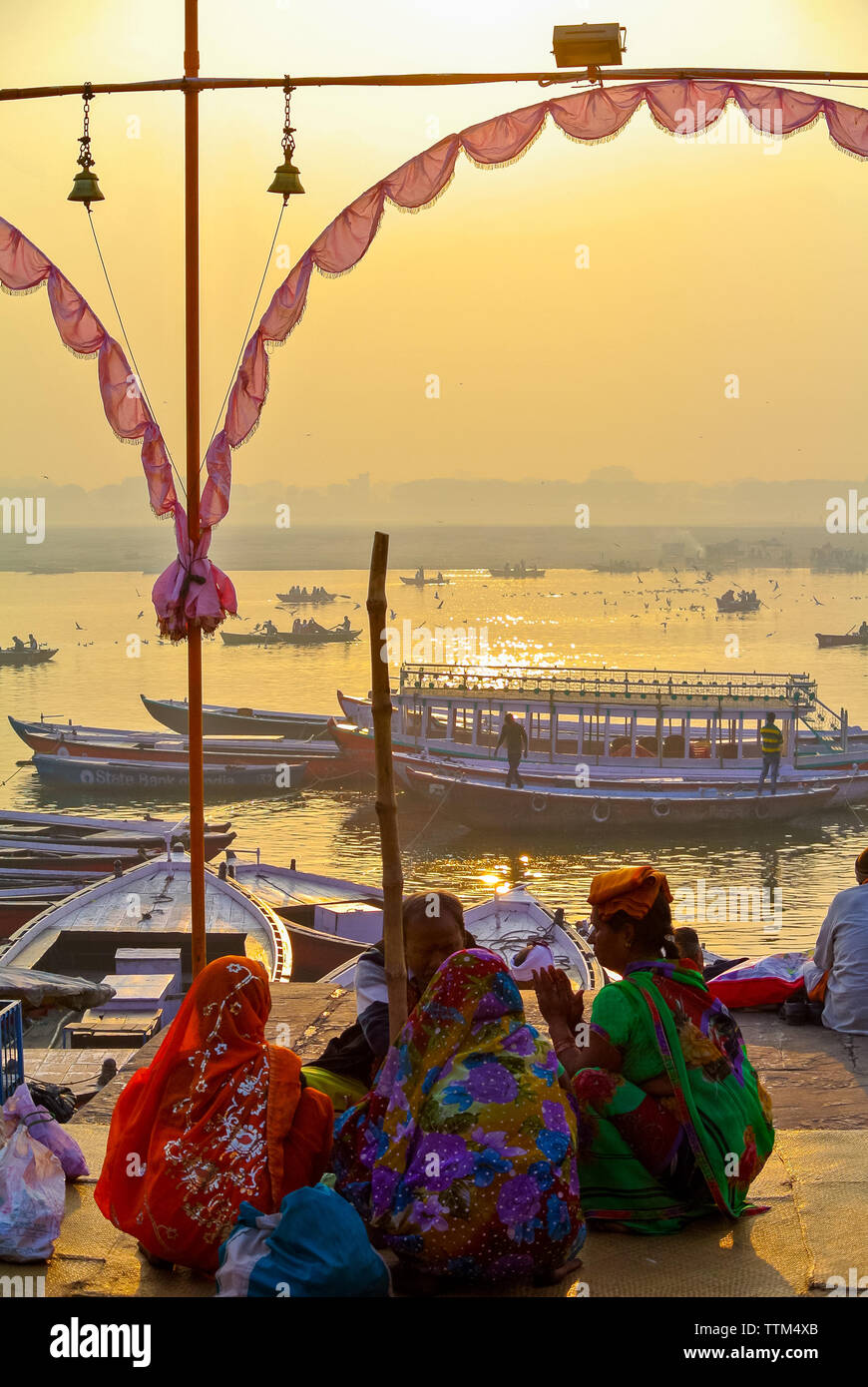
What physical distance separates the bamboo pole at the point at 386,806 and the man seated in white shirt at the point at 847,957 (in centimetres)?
180

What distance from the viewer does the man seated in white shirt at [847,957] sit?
13.3 ft

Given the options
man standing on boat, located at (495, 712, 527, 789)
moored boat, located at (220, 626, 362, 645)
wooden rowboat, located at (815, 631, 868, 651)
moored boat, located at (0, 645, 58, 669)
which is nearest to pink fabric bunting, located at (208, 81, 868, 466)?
man standing on boat, located at (495, 712, 527, 789)

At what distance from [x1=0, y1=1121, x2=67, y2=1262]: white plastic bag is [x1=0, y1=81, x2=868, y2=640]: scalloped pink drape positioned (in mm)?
1864

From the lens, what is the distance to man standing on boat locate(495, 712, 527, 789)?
105 feet

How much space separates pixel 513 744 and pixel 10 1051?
2981 cm

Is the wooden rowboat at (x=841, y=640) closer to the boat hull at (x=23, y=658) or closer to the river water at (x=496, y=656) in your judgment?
the river water at (x=496, y=656)

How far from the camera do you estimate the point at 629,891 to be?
255 centimetres

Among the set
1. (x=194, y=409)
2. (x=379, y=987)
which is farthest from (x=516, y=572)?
(x=379, y=987)

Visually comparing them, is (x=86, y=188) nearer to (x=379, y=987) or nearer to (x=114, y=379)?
(x=114, y=379)

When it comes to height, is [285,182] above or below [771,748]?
above

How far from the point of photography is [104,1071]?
222 inches

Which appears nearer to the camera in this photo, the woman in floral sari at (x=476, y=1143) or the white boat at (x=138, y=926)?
the woman in floral sari at (x=476, y=1143)

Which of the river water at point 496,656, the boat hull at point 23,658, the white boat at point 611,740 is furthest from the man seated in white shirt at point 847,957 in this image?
the boat hull at point 23,658

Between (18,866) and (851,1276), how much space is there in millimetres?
26774
